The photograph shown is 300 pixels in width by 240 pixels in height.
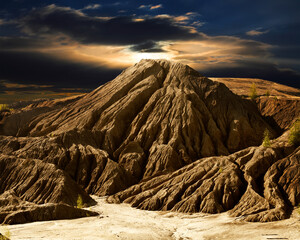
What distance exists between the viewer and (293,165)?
181 feet

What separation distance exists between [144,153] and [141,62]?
44561 mm

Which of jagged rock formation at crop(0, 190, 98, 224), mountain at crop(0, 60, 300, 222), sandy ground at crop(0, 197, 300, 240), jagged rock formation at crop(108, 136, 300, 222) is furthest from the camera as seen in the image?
mountain at crop(0, 60, 300, 222)

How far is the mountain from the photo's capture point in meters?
56.5

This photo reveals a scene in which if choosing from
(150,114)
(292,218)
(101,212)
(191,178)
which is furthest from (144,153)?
(292,218)

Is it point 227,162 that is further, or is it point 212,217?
point 227,162

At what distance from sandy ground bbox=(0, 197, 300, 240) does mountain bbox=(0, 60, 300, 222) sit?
2991mm

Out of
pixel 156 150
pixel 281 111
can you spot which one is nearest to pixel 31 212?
pixel 156 150

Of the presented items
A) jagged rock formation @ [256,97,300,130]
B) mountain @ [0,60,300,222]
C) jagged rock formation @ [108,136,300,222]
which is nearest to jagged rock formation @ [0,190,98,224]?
mountain @ [0,60,300,222]

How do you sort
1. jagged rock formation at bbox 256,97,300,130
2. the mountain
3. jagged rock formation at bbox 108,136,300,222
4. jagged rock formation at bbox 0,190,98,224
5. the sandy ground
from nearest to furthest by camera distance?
1. the sandy ground
2. jagged rock formation at bbox 0,190,98,224
3. jagged rock formation at bbox 108,136,300,222
4. the mountain
5. jagged rock formation at bbox 256,97,300,130

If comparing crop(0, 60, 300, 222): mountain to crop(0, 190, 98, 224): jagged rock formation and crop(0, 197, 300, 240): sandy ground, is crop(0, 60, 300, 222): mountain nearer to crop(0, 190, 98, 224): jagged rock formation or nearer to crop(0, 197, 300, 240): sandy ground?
crop(0, 190, 98, 224): jagged rock formation

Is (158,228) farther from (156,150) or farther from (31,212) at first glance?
(156,150)

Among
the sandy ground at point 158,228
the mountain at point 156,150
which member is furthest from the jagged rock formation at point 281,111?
the sandy ground at point 158,228

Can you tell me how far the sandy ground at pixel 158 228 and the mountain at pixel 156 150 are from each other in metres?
2.99

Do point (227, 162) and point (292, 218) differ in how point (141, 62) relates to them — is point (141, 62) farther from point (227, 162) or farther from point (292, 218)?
point (292, 218)
